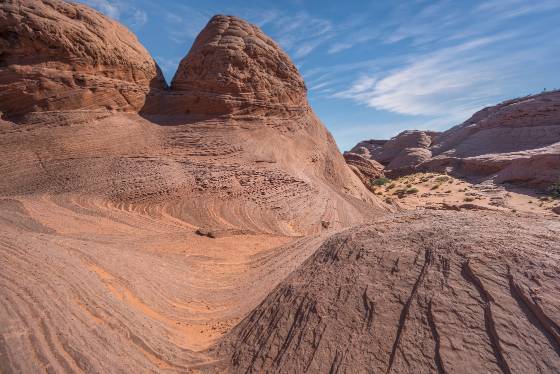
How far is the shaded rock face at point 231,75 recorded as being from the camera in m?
13.1

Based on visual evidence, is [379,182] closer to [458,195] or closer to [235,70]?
[458,195]

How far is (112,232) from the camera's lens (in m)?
7.25

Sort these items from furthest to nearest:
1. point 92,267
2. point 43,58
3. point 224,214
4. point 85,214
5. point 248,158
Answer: point 248,158 < point 43,58 < point 224,214 < point 85,214 < point 92,267

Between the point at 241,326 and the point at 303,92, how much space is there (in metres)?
13.8

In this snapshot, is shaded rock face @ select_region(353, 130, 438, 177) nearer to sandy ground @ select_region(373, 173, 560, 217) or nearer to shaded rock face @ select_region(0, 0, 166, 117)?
sandy ground @ select_region(373, 173, 560, 217)

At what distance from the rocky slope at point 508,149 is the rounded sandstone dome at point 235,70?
19177 millimetres

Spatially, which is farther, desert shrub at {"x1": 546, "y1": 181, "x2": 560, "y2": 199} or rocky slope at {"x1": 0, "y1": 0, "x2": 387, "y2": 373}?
desert shrub at {"x1": 546, "y1": 181, "x2": 560, "y2": 199}

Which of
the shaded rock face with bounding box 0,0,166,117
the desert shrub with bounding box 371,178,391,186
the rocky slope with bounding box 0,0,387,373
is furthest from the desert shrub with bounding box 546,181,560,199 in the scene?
the shaded rock face with bounding box 0,0,166,117

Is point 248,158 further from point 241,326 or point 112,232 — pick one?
point 241,326

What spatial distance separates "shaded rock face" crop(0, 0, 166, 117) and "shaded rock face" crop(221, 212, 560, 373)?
10637mm

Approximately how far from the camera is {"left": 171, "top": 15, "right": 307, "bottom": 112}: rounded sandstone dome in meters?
13.1

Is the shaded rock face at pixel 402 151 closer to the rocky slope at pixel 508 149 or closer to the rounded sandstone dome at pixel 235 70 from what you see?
the rocky slope at pixel 508 149

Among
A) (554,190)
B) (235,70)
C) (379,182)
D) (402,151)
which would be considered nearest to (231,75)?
(235,70)

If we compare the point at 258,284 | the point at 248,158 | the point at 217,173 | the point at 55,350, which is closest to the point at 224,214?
the point at 217,173
